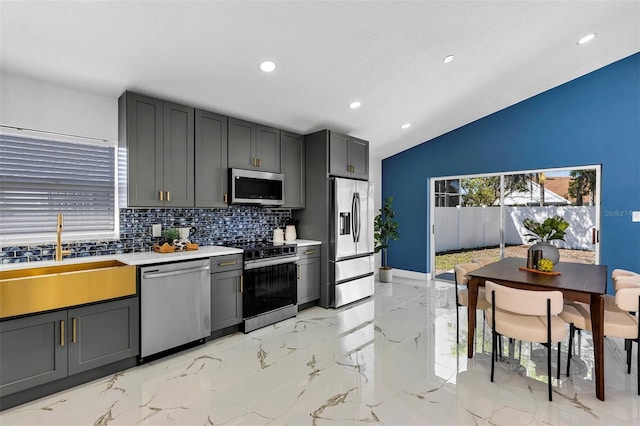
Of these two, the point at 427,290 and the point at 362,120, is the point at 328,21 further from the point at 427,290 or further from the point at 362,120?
the point at 427,290

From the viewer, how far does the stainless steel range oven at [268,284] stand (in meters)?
3.62

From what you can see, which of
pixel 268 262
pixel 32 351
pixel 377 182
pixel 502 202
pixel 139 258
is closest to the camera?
pixel 32 351

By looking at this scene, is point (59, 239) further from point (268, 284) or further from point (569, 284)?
point (569, 284)

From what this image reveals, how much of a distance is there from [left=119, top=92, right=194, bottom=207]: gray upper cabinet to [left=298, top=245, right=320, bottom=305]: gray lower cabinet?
1.64 meters

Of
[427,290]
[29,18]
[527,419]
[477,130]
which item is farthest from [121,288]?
[477,130]

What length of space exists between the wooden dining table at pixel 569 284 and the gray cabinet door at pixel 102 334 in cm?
302

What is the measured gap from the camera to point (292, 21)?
2553 millimetres

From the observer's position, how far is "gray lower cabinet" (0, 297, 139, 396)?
2.21 meters

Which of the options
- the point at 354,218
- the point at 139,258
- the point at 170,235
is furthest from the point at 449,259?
the point at 139,258

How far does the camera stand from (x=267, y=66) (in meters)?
3.08

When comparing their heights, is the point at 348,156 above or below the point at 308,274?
above

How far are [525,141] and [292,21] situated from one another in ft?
14.0

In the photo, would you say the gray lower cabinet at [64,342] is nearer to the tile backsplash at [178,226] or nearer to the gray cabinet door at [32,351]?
the gray cabinet door at [32,351]

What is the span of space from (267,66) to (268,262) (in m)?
2.15
